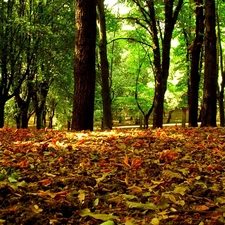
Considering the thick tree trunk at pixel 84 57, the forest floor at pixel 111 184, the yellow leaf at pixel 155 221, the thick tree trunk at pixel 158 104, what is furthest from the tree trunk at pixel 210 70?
the yellow leaf at pixel 155 221

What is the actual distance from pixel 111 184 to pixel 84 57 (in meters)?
4.20

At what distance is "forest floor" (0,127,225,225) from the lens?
73.7 inches

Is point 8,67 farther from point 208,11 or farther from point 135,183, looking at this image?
point 135,183

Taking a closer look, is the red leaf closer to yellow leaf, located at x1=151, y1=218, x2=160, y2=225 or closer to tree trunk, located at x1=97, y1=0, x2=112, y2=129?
yellow leaf, located at x1=151, y1=218, x2=160, y2=225

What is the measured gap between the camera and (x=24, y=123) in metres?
22.5

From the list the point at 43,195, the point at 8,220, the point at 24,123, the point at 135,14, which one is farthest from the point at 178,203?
the point at 24,123

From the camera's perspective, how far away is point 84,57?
20.8 feet

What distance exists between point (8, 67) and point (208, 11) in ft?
42.6

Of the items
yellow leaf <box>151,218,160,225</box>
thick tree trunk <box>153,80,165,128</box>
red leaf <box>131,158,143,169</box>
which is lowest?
yellow leaf <box>151,218,160,225</box>

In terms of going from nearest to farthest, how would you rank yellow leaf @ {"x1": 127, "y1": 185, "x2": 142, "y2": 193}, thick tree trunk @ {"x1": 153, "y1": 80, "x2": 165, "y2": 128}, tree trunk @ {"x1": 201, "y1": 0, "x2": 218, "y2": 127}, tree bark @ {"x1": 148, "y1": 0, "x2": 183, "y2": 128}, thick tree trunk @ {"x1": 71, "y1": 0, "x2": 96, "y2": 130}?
yellow leaf @ {"x1": 127, "y1": 185, "x2": 142, "y2": 193}
thick tree trunk @ {"x1": 71, "y1": 0, "x2": 96, "y2": 130}
tree trunk @ {"x1": 201, "y1": 0, "x2": 218, "y2": 127}
tree bark @ {"x1": 148, "y1": 0, "x2": 183, "y2": 128}
thick tree trunk @ {"x1": 153, "y1": 80, "x2": 165, "y2": 128}

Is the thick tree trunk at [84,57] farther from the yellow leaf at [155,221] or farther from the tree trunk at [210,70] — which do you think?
the yellow leaf at [155,221]

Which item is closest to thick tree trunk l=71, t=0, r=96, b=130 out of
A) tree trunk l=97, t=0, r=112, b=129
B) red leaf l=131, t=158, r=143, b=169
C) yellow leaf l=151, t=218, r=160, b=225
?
red leaf l=131, t=158, r=143, b=169

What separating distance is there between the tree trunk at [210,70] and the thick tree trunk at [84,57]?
3.41m

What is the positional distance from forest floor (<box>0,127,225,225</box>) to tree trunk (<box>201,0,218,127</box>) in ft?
14.0
